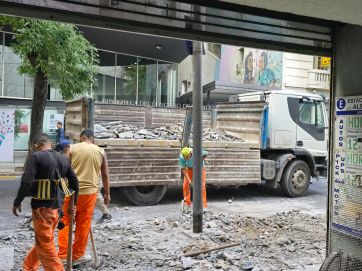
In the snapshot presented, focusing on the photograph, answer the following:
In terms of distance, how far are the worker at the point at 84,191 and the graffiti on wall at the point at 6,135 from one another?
10042 mm

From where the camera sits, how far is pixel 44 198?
14.9ft

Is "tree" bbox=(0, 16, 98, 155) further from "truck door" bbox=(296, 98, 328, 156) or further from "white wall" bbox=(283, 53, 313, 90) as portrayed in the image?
"white wall" bbox=(283, 53, 313, 90)

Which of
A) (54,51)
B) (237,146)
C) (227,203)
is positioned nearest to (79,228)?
(227,203)

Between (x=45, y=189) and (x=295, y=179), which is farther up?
(x=45, y=189)

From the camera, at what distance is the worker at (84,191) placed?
17.5 ft

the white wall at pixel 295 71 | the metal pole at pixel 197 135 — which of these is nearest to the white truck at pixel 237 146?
the metal pole at pixel 197 135

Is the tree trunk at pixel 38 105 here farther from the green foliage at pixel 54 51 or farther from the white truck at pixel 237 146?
the white truck at pixel 237 146

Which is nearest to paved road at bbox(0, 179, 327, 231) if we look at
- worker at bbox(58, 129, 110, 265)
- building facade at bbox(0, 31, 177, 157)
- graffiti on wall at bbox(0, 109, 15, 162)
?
worker at bbox(58, 129, 110, 265)

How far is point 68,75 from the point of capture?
36.8 ft

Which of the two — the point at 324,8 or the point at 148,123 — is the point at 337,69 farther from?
the point at 148,123

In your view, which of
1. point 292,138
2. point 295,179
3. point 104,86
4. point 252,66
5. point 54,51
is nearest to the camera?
point 54,51

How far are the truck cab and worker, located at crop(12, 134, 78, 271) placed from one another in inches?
269

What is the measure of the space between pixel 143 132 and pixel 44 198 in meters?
5.26

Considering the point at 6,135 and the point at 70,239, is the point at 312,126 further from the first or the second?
the point at 6,135
